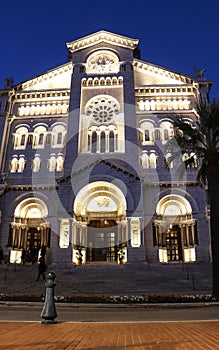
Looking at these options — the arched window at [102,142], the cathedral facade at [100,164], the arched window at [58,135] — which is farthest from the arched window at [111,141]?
the arched window at [58,135]

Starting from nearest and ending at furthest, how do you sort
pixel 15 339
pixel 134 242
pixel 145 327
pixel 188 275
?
pixel 15 339 < pixel 145 327 < pixel 188 275 < pixel 134 242

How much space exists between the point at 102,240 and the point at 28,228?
726 centimetres

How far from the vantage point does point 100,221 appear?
2859cm

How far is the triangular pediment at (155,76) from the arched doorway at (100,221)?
44.9 feet

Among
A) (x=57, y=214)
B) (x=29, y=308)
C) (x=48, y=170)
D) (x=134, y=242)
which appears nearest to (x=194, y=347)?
(x=29, y=308)

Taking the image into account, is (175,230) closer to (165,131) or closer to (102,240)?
(102,240)

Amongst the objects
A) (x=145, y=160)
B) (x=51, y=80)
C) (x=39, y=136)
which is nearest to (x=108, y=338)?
(x=145, y=160)

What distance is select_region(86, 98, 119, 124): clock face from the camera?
31352 mm

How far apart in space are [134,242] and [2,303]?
1362cm

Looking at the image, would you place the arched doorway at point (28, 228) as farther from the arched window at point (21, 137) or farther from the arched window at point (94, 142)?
the arched window at point (94, 142)

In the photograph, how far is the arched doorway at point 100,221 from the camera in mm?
26641

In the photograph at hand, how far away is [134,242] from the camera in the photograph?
→ 24578 millimetres

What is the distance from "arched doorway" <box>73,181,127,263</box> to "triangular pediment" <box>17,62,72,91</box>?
13.8 metres

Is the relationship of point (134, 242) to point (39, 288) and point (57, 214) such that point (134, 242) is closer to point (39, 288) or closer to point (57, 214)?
point (57, 214)
